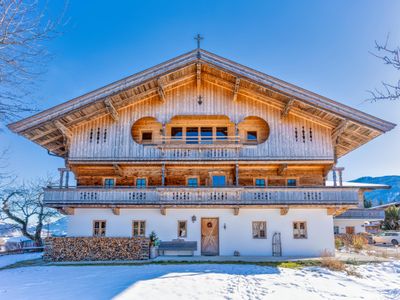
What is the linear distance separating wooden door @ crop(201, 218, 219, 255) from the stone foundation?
3695 mm

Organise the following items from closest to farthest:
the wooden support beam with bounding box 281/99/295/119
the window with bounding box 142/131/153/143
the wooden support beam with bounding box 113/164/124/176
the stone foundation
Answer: the stone foundation → the wooden support beam with bounding box 281/99/295/119 → the wooden support beam with bounding box 113/164/124/176 → the window with bounding box 142/131/153/143

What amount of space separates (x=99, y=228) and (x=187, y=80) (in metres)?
10.1

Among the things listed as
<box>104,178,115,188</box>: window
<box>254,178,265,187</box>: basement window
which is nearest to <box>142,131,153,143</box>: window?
<box>104,178,115,188</box>: window

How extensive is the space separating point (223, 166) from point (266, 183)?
2.87 m

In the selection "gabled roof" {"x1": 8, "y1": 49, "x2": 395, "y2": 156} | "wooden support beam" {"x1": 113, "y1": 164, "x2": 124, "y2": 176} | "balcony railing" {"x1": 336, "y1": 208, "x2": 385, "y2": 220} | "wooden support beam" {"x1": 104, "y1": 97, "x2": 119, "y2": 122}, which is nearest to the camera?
"gabled roof" {"x1": 8, "y1": 49, "x2": 395, "y2": 156}

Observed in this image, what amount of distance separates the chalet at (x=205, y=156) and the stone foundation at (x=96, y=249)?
220 centimetres

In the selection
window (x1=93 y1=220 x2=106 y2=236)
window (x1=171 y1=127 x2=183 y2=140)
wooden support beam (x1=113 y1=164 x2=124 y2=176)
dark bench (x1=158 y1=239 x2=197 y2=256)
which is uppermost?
window (x1=171 y1=127 x2=183 y2=140)

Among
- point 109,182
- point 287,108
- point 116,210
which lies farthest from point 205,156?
point 109,182

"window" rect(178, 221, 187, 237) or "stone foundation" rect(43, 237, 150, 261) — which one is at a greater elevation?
"window" rect(178, 221, 187, 237)

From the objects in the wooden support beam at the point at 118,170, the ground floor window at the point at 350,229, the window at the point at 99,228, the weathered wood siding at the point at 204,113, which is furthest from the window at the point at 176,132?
the ground floor window at the point at 350,229

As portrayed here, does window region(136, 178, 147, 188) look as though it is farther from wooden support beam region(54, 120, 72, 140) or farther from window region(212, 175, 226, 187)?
wooden support beam region(54, 120, 72, 140)

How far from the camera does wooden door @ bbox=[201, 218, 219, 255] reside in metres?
19.4

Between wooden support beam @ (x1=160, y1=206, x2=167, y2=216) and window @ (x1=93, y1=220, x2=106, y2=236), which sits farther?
window @ (x1=93, y1=220, x2=106, y2=236)

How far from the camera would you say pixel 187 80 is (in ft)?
68.9
